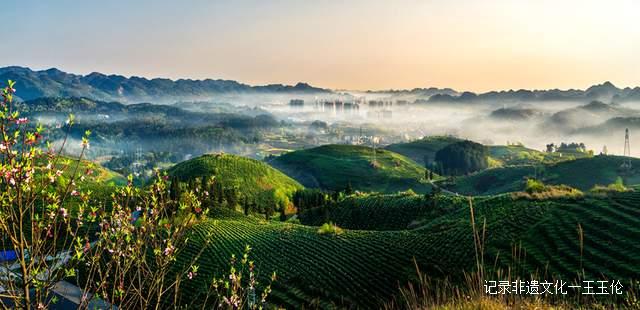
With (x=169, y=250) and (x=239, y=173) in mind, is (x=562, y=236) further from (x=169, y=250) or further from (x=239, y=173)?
(x=239, y=173)

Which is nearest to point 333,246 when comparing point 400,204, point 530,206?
point 530,206

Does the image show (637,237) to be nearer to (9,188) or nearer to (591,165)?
(9,188)

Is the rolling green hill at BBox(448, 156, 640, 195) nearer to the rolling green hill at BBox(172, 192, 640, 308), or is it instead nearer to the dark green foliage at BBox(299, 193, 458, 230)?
the dark green foliage at BBox(299, 193, 458, 230)

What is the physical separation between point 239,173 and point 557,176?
112 meters

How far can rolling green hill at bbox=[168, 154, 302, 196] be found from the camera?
144 meters

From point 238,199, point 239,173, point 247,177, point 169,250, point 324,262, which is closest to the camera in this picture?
point 169,250

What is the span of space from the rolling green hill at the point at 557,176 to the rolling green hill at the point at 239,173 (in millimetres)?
66528

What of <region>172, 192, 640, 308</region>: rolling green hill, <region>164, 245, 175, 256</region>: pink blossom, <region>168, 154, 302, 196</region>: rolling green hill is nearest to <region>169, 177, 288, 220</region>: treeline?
<region>168, 154, 302, 196</region>: rolling green hill

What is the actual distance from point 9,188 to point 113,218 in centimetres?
203

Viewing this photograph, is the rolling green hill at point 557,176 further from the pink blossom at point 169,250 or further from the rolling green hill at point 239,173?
the pink blossom at point 169,250

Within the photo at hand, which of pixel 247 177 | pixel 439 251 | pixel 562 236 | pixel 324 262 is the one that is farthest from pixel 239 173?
pixel 562 236

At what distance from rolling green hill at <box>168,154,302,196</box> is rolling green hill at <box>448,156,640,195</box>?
66.5 meters

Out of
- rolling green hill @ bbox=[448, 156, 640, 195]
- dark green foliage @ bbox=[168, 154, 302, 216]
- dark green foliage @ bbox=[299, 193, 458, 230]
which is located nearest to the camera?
dark green foliage @ bbox=[299, 193, 458, 230]

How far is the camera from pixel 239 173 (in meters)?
154
